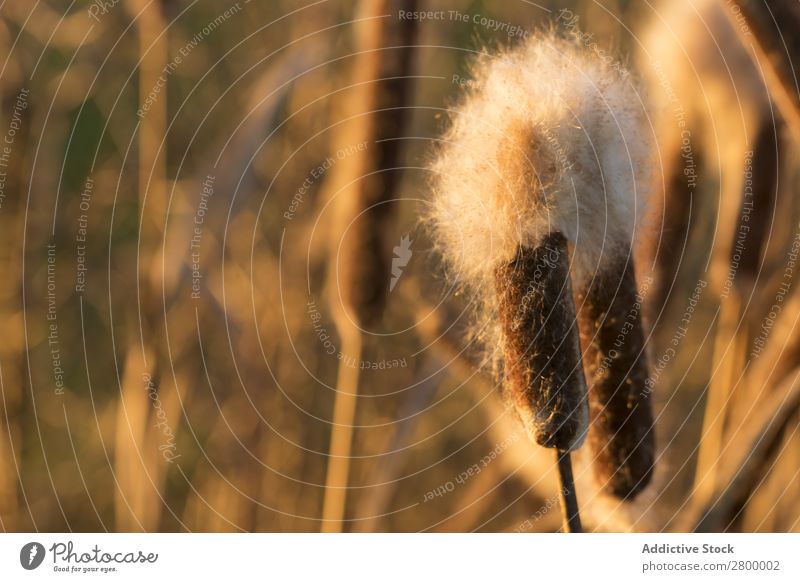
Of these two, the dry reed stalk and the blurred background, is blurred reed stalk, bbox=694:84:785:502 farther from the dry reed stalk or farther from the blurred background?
the dry reed stalk

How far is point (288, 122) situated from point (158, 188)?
22cm

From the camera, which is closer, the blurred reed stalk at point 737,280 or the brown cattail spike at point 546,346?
the brown cattail spike at point 546,346

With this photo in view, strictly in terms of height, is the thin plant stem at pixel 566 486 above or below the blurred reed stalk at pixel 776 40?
below

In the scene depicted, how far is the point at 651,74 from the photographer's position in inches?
34.0

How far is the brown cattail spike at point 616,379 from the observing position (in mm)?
671

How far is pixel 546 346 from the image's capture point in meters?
0.58

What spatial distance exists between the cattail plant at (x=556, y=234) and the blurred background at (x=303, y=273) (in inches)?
3.4

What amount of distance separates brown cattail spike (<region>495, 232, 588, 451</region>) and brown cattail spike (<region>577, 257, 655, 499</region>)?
0.25ft

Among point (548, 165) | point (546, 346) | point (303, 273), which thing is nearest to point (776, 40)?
point (548, 165)

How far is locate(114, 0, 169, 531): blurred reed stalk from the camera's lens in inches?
38.4

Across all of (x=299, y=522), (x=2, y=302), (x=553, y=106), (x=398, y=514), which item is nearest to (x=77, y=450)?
(x=2, y=302)
